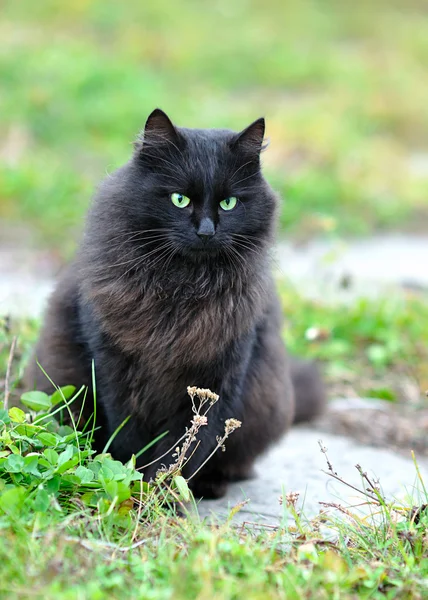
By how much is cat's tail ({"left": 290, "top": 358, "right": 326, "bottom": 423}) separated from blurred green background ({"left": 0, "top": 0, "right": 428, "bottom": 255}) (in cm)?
93

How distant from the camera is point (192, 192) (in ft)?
7.15

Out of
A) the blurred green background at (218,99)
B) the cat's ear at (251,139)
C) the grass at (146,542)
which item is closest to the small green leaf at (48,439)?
the grass at (146,542)

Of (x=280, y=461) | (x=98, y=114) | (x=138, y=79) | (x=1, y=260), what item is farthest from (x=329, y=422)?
(x=138, y=79)

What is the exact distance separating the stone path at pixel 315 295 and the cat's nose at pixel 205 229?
39 centimetres

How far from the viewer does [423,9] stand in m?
16.2

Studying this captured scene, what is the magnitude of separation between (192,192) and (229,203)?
0.47ft

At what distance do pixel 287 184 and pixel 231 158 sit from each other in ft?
14.2

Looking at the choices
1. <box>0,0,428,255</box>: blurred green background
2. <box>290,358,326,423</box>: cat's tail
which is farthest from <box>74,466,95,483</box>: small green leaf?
<box>0,0,428,255</box>: blurred green background

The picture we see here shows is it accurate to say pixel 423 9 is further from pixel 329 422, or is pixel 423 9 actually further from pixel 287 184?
pixel 329 422

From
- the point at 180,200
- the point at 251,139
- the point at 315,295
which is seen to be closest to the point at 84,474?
the point at 180,200

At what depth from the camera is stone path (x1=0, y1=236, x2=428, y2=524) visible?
8.14 ft

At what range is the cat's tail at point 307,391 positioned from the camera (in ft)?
10.3

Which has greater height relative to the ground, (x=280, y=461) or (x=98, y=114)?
(x=98, y=114)

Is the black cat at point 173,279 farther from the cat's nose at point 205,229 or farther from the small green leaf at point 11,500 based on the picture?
the small green leaf at point 11,500
